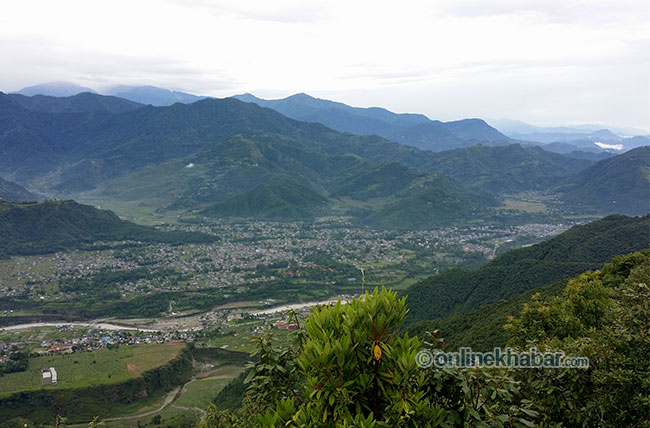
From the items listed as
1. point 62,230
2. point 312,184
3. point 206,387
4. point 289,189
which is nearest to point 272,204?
point 289,189

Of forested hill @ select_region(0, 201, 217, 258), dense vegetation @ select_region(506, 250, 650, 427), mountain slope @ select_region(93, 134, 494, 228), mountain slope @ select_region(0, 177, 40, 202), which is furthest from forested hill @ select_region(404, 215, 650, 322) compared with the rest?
mountain slope @ select_region(0, 177, 40, 202)

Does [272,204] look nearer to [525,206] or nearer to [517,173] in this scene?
[525,206]

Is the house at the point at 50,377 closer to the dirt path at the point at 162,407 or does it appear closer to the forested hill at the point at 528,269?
the dirt path at the point at 162,407

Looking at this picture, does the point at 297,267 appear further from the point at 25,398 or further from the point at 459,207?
the point at 459,207

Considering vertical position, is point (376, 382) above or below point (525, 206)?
above

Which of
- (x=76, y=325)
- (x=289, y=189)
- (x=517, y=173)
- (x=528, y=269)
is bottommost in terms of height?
(x=76, y=325)

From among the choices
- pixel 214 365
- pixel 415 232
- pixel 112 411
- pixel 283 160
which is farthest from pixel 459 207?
pixel 112 411
